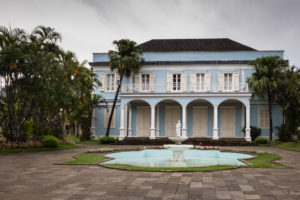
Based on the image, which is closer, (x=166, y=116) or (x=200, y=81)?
(x=200, y=81)

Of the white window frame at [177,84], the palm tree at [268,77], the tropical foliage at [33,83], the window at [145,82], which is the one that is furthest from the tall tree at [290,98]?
the tropical foliage at [33,83]

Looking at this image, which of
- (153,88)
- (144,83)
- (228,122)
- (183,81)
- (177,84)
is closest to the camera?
(228,122)

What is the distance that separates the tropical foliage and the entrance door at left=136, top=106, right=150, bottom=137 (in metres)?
6.23

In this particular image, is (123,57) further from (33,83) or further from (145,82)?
(33,83)

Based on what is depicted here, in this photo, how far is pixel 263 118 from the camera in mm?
24250

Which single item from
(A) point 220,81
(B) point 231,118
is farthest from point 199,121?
(A) point 220,81

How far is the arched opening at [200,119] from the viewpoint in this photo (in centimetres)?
2445

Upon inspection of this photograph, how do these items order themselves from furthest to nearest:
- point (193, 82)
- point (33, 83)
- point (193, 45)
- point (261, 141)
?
point (193, 45)
point (193, 82)
point (261, 141)
point (33, 83)

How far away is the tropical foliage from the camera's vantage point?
51.0ft

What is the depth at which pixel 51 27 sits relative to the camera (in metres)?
17.8

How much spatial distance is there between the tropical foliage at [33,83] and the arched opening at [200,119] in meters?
9.84

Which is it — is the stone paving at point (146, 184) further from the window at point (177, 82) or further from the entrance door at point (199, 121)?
the window at point (177, 82)

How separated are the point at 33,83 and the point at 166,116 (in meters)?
12.0

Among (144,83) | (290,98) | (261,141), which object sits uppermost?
(144,83)
